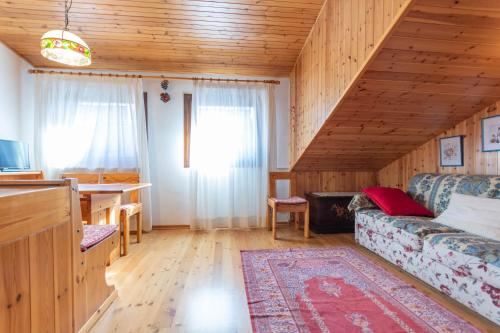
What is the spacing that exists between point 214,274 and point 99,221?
3.77 ft

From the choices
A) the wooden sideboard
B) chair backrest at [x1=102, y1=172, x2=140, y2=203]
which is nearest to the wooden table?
the wooden sideboard

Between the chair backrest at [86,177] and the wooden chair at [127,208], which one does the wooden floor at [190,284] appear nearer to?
the wooden chair at [127,208]

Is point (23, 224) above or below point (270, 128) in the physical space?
below

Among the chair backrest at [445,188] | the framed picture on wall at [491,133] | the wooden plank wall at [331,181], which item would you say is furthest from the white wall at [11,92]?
the framed picture on wall at [491,133]

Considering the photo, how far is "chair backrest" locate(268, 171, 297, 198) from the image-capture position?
3529 mm

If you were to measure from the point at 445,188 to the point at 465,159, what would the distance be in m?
0.43

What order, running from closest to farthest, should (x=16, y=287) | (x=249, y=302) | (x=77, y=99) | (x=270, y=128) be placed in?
(x=16, y=287), (x=249, y=302), (x=77, y=99), (x=270, y=128)

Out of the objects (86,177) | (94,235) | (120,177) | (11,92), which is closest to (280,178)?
(120,177)

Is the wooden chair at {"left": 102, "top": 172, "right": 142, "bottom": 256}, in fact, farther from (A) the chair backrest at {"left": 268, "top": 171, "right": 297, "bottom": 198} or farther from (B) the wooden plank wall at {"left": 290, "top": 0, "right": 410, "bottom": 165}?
(B) the wooden plank wall at {"left": 290, "top": 0, "right": 410, "bottom": 165}

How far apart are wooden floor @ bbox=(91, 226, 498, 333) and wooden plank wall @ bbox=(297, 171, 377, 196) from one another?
2.57 ft

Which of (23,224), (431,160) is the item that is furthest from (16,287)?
(431,160)

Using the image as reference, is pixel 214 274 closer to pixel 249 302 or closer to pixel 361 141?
pixel 249 302

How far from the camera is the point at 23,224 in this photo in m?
0.91

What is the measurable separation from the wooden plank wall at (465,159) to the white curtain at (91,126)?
11.3 feet
